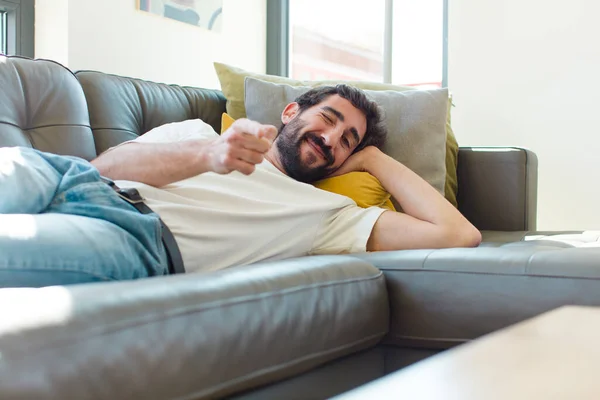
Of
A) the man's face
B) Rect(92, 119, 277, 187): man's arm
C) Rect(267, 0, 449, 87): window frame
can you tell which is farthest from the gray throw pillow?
Rect(267, 0, 449, 87): window frame

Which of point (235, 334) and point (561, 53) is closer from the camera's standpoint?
point (235, 334)

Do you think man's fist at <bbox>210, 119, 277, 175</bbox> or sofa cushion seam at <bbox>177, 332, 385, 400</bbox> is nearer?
sofa cushion seam at <bbox>177, 332, 385, 400</bbox>

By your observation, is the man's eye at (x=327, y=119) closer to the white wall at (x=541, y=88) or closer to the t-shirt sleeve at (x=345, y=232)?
the t-shirt sleeve at (x=345, y=232)

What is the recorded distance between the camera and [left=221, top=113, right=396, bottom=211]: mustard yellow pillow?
72.0 inches

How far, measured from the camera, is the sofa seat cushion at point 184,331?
75 centimetres

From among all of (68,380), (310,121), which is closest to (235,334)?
(68,380)

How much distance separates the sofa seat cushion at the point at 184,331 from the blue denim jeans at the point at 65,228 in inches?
5.4

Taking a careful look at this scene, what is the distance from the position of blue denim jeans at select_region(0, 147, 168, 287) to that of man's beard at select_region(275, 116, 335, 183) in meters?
0.57

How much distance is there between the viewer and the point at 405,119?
2.14 meters

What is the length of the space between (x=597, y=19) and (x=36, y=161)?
254cm

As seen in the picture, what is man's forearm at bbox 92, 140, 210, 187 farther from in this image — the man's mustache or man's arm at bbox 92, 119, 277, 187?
the man's mustache

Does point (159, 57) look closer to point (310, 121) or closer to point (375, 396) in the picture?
point (310, 121)

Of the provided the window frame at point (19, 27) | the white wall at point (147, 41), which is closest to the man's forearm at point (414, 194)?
the white wall at point (147, 41)

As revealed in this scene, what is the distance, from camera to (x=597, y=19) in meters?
3.00
